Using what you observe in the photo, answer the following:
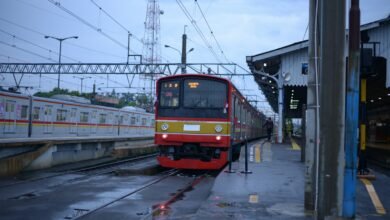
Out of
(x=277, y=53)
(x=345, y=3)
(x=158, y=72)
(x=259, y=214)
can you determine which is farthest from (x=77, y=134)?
(x=345, y=3)

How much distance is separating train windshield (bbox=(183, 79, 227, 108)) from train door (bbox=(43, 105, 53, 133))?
1378cm

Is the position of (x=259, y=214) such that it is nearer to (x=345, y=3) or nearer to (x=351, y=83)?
(x=351, y=83)

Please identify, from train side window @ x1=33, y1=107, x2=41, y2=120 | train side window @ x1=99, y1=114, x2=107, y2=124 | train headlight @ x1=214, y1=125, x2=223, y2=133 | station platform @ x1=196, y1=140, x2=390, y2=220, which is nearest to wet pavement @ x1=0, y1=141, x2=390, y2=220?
station platform @ x1=196, y1=140, x2=390, y2=220

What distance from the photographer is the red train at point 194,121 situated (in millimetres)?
16188

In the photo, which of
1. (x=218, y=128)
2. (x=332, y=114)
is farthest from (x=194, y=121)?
(x=332, y=114)

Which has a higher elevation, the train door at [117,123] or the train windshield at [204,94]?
the train windshield at [204,94]

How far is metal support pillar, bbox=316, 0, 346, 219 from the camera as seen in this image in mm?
6496

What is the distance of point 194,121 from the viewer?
1631 cm

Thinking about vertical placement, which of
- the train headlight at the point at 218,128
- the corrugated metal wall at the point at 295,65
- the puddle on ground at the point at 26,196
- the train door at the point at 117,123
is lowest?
the puddle on ground at the point at 26,196

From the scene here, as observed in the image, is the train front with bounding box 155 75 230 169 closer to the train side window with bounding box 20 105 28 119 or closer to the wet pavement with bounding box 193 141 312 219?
the wet pavement with bounding box 193 141 312 219

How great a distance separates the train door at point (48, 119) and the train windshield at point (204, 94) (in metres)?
13.8

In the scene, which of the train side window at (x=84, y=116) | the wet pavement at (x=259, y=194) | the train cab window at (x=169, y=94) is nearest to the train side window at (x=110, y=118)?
the train side window at (x=84, y=116)

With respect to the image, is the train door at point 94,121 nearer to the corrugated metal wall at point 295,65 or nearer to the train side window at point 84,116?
the train side window at point 84,116

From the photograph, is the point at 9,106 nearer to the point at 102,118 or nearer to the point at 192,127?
the point at 192,127
